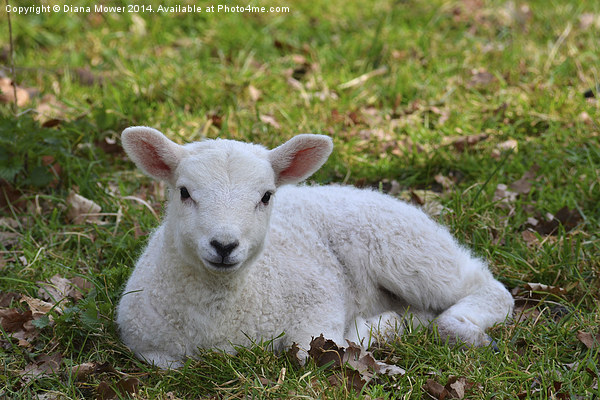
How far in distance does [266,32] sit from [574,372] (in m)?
5.81

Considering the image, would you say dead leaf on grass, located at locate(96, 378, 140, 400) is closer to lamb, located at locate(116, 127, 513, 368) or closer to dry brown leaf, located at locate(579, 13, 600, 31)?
lamb, located at locate(116, 127, 513, 368)

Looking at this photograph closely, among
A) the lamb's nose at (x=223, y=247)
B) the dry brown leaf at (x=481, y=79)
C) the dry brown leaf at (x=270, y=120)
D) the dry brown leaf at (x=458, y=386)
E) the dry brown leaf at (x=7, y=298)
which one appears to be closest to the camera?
the lamb's nose at (x=223, y=247)

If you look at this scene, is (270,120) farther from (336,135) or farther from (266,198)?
(266,198)

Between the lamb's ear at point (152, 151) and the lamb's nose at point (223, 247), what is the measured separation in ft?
2.05

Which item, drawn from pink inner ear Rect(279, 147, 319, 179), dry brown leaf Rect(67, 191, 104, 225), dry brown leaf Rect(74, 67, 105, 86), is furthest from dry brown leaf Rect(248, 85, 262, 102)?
pink inner ear Rect(279, 147, 319, 179)

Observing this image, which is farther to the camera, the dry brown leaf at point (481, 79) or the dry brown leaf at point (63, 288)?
the dry brown leaf at point (481, 79)

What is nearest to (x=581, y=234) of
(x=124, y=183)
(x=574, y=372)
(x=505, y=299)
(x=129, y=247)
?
(x=505, y=299)

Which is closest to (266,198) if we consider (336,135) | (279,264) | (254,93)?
(279,264)

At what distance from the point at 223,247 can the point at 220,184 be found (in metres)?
0.36

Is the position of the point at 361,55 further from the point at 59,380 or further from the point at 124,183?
the point at 59,380

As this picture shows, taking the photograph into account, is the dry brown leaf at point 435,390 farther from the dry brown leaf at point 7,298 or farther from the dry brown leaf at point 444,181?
the dry brown leaf at point 7,298

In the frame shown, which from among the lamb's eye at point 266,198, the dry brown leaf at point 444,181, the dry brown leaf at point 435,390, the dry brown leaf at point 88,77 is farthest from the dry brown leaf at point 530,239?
the dry brown leaf at point 88,77

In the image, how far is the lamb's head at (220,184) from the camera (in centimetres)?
362

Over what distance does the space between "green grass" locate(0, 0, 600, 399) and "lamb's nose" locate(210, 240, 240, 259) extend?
69 cm
